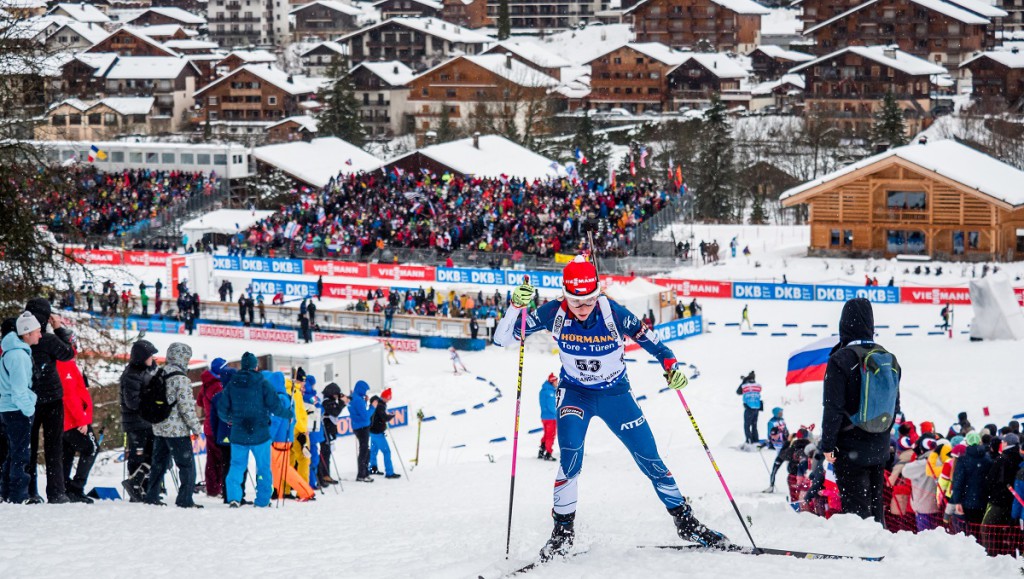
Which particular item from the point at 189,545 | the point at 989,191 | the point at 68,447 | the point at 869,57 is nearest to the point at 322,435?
the point at 68,447

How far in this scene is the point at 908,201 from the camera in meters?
43.2

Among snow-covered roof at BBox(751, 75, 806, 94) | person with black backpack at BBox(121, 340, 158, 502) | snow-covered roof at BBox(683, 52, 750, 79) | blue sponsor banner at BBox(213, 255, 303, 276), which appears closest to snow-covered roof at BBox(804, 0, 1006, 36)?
snow-covered roof at BBox(751, 75, 806, 94)

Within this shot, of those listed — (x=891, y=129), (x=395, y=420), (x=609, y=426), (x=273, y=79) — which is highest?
(x=273, y=79)

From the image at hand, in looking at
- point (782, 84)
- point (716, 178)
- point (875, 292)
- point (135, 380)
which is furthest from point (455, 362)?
point (782, 84)

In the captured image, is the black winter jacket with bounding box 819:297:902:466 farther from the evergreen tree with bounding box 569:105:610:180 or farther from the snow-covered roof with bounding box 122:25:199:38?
the snow-covered roof with bounding box 122:25:199:38

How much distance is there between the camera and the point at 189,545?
8.67 metres

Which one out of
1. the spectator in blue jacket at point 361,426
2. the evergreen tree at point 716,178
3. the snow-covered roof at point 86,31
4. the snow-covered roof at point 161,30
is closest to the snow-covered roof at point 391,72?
the snow-covered roof at point 86,31

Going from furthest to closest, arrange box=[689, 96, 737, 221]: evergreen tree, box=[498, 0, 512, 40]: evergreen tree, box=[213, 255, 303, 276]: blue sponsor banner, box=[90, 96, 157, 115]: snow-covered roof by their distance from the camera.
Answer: box=[498, 0, 512, 40]: evergreen tree
box=[90, 96, 157, 115]: snow-covered roof
box=[689, 96, 737, 221]: evergreen tree
box=[213, 255, 303, 276]: blue sponsor banner

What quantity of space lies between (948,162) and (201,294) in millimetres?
24497

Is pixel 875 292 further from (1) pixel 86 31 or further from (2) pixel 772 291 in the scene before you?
(1) pixel 86 31

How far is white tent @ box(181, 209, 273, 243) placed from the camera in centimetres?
4847

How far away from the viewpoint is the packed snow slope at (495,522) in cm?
784

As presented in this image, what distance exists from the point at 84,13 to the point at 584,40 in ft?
158

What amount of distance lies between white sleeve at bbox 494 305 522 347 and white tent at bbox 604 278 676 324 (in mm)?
22779
